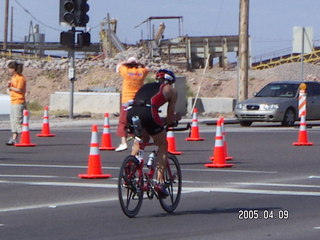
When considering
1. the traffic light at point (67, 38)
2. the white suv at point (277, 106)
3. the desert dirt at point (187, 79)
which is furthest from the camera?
the desert dirt at point (187, 79)

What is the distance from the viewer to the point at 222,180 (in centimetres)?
1412

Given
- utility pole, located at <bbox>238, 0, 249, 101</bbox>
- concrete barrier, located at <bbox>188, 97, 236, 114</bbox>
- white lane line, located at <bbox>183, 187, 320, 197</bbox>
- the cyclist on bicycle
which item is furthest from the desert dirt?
the cyclist on bicycle

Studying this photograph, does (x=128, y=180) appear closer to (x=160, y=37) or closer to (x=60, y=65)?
(x=60, y=65)

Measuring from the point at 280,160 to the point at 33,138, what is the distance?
7796 mm

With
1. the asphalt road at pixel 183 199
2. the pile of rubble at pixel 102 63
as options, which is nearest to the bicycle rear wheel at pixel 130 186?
the asphalt road at pixel 183 199

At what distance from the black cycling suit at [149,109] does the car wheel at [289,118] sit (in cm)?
1900

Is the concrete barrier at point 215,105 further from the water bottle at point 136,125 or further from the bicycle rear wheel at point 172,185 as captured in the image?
the water bottle at point 136,125

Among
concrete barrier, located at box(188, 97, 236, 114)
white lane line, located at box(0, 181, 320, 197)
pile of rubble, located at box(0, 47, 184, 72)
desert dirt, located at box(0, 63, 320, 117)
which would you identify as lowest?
white lane line, located at box(0, 181, 320, 197)

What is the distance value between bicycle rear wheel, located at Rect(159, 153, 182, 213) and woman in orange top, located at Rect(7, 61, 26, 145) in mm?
9299

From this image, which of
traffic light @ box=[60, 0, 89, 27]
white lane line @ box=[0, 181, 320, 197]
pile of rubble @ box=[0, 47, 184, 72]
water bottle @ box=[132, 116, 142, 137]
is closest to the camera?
water bottle @ box=[132, 116, 142, 137]

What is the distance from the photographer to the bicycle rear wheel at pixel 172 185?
10.8 m

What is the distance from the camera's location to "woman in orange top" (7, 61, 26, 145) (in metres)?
19.8

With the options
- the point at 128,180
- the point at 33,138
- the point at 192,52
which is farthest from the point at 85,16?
the point at 192,52

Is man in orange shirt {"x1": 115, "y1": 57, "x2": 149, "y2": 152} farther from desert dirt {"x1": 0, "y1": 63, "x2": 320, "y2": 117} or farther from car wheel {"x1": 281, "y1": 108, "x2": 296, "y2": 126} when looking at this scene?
desert dirt {"x1": 0, "y1": 63, "x2": 320, "y2": 117}
